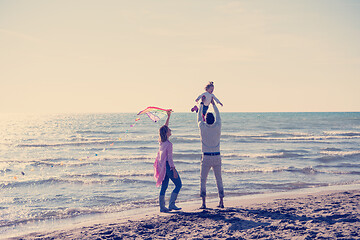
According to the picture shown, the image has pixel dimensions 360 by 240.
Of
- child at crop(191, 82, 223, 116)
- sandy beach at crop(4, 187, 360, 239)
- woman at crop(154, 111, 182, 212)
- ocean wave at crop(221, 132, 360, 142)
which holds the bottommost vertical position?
ocean wave at crop(221, 132, 360, 142)

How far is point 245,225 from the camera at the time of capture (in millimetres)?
5680

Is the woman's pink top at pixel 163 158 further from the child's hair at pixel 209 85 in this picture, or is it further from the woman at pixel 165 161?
the child's hair at pixel 209 85

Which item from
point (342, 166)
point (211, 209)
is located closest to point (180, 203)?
point (211, 209)

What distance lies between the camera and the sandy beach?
17.1 feet

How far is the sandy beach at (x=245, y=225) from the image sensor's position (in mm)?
5211

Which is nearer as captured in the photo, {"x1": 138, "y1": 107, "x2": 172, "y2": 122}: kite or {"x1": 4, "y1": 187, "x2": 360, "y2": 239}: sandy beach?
{"x1": 4, "y1": 187, "x2": 360, "y2": 239}: sandy beach

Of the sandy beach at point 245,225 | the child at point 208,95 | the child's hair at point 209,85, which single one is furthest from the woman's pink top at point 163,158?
the child's hair at point 209,85

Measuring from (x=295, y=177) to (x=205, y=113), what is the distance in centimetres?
700

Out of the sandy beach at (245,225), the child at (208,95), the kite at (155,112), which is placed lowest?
Result: the sandy beach at (245,225)

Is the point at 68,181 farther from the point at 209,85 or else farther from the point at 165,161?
the point at 209,85

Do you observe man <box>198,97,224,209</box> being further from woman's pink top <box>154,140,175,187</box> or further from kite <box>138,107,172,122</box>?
kite <box>138,107,172,122</box>

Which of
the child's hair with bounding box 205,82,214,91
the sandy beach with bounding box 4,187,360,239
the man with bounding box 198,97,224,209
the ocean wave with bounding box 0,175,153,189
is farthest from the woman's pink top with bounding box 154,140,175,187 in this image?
the ocean wave with bounding box 0,175,153,189

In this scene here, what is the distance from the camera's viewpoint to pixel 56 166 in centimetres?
1638

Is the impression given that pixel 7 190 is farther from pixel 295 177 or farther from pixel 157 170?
pixel 295 177
